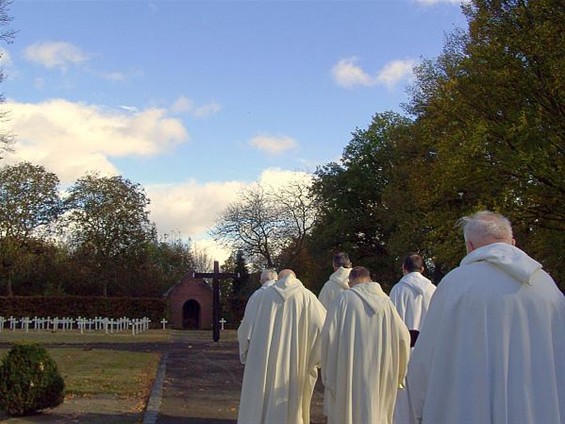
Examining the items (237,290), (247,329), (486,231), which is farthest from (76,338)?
(486,231)

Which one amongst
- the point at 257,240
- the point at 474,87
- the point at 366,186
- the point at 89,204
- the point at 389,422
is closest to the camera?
the point at 389,422

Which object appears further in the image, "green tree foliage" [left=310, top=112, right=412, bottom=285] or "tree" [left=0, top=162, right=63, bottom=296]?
"tree" [left=0, top=162, right=63, bottom=296]

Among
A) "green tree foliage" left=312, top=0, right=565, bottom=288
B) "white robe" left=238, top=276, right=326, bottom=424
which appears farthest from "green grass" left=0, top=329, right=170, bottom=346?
"white robe" left=238, top=276, right=326, bottom=424

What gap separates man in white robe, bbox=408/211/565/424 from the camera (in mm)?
4312

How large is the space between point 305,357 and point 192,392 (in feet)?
23.5

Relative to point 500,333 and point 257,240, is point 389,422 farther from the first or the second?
point 257,240

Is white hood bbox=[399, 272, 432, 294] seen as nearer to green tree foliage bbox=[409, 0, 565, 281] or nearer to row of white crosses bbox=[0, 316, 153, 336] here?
green tree foliage bbox=[409, 0, 565, 281]

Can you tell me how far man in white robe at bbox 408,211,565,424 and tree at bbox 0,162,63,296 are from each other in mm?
58664

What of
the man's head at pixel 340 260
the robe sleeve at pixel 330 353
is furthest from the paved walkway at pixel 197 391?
the robe sleeve at pixel 330 353

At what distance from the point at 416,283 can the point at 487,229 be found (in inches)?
219

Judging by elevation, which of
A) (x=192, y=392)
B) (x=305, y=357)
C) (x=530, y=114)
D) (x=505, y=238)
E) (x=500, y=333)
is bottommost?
(x=192, y=392)

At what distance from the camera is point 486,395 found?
4.31m

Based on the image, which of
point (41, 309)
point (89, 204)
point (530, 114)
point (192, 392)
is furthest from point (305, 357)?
point (89, 204)

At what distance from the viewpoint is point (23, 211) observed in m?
61.7
